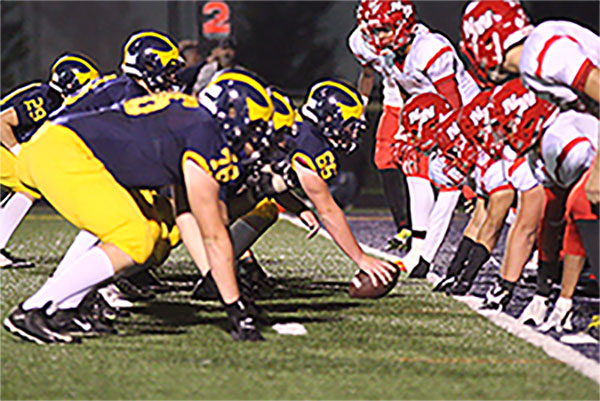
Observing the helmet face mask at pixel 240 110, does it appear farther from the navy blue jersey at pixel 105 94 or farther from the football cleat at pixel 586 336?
the football cleat at pixel 586 336

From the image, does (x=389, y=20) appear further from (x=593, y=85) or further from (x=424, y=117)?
(x=593, y=85)

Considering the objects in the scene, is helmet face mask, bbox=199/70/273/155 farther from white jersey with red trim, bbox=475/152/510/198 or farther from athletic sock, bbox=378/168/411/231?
athletic sock, bbox=378/168/411/231

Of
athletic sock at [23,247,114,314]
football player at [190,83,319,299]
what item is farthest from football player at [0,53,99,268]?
athletic sock at [23,247,114,314]

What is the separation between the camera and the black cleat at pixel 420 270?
695 centimetres

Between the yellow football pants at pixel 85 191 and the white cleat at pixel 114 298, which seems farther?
the white cleat at pixel 114 298

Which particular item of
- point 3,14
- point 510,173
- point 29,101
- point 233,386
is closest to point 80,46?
point 3,14

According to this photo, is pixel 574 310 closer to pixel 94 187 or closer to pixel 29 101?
pixel 94 187

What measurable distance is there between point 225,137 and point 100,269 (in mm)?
722

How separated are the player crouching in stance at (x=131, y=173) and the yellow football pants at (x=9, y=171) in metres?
2.66

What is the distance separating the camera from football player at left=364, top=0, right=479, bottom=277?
7.00 metres

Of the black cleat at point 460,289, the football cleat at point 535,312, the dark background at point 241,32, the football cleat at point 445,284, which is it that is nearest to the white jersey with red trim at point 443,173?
the football cleat at point 445,284

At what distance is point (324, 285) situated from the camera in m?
6.71

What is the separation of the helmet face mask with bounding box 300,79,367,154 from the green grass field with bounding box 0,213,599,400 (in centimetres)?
84

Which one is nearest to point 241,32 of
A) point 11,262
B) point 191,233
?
point 11,262
